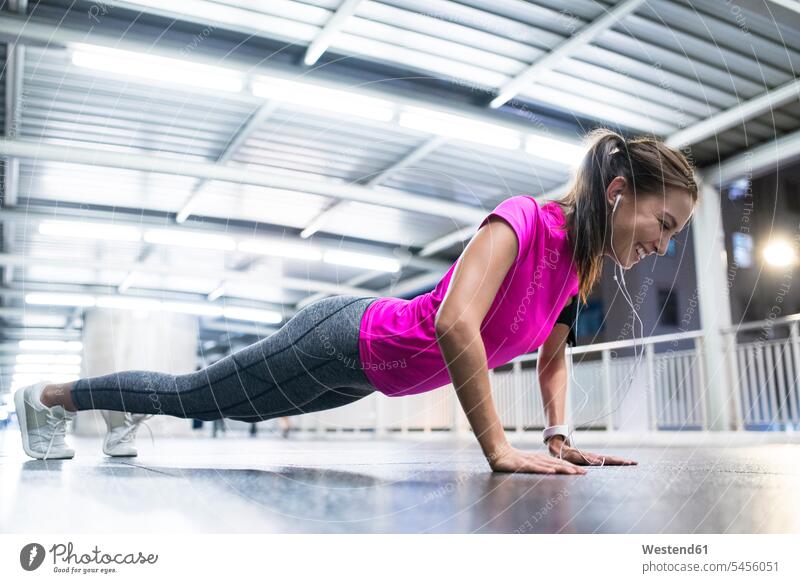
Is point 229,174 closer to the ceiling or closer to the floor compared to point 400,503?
closer to the ceiling

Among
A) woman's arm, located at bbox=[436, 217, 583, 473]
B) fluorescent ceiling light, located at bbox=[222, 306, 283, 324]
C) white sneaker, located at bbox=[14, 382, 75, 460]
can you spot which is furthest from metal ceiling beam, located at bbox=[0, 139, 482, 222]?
woman's arm, located at bbox=[436, 217, 583, 473]

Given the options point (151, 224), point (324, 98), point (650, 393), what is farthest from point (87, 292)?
point (650, 393)

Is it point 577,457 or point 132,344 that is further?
point 132,344

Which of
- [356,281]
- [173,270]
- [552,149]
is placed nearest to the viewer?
[552,149]

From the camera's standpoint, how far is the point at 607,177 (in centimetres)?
68

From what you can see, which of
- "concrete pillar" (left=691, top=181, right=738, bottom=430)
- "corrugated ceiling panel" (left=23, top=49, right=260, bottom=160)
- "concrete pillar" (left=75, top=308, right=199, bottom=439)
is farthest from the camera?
"concrete pillar" (left=691, top=181, right=738, bottom=430)

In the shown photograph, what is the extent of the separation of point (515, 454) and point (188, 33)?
81cm

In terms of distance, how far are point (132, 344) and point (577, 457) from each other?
1394 mm

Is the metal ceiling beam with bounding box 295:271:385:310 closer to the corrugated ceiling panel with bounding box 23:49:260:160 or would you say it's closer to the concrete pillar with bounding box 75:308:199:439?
the concrete pillar with bounding box 75:308:199:439

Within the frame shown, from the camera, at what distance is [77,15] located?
880 millimetres

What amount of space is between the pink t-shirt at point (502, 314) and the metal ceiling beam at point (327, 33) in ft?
1.75

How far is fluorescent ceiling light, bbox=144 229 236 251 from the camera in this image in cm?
141

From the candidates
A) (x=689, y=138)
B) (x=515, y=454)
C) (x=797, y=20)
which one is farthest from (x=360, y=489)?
(x=689, y=138)

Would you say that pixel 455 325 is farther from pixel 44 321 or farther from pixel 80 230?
pixel 80 230
